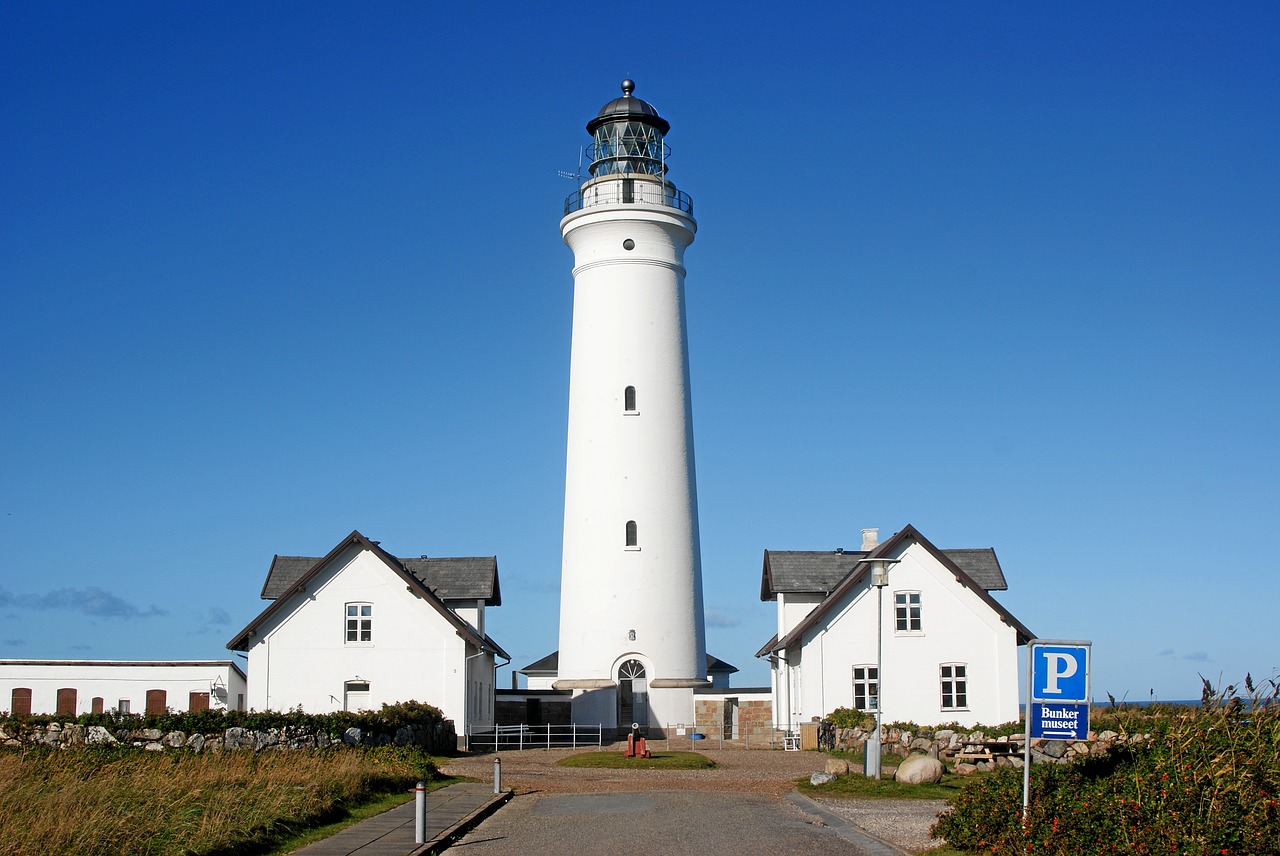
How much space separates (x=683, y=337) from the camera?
134ft

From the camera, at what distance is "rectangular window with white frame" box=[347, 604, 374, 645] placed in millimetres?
36812

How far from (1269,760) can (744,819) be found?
7395 millimetres

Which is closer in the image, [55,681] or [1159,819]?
[1159,819]

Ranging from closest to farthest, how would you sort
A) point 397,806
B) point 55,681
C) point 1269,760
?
point 1269,760 → point 397,806 → point 55,681

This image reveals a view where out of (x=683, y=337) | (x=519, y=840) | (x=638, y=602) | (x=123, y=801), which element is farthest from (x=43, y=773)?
(x=683, y=337)

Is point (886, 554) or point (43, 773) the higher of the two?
point (886, 554)

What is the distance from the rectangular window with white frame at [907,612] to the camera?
121ft

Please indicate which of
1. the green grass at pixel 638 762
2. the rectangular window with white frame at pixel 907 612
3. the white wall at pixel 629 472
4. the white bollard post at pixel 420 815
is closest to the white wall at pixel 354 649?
the white wall at pixel 629 472

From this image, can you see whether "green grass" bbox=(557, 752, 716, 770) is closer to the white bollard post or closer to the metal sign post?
the white bollard post

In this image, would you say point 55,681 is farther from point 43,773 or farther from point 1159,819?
point 1159,819

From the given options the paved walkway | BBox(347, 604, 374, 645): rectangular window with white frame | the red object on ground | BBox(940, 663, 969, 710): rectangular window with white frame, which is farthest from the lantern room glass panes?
the paved walkway

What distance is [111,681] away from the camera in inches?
1722

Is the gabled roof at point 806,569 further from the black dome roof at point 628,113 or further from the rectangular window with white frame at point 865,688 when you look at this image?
the black dome roof at point 628,113

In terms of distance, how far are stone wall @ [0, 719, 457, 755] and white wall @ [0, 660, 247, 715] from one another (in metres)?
19.0
